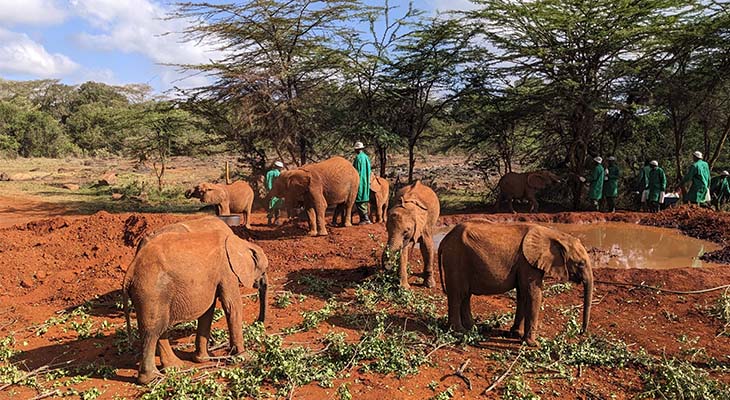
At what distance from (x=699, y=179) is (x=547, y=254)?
1166 cm

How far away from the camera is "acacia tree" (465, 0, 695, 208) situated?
15.3m

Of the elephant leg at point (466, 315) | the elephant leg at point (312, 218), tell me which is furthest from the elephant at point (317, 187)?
the elephant leg at point (466, 315)

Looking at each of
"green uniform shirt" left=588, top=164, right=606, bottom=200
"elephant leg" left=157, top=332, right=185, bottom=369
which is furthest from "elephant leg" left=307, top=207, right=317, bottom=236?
"green uniform shirt" left=588, top=164, right=606, bottom=200

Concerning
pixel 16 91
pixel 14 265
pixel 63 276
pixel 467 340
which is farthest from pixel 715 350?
pixel 16 91

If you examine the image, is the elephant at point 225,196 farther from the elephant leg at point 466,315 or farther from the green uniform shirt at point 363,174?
the elephant leg at point 466,315

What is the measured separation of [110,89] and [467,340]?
57.6 metres

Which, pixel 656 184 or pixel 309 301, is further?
pixel 656 184

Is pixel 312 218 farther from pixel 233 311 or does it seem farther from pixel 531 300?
pixel 531 300

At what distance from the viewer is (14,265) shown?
347 inches

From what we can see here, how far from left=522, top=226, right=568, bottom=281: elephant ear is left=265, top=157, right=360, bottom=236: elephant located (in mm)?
6296

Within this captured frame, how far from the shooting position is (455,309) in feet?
21.2

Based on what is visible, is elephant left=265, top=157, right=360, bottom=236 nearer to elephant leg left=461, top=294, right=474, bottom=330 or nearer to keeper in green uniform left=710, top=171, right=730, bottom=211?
elephant leg left=461, top=294, right=474, bottom=330

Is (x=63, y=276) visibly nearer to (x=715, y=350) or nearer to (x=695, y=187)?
(x=715, y=350)

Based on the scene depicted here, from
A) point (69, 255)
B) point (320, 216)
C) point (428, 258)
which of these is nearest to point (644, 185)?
point (428, 258)
